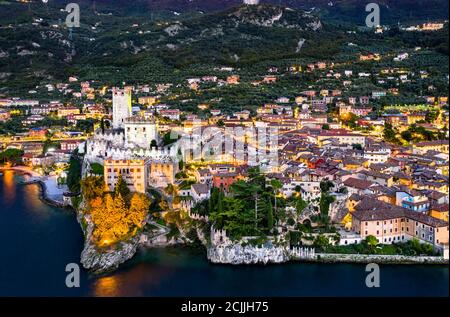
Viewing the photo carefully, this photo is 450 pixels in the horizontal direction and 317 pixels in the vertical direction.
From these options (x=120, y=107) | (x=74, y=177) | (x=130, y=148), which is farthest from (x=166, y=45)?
(x=130, y=148)

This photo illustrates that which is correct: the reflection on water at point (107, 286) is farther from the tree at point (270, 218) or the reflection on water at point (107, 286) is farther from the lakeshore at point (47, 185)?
the lakeshore at point (47, 185)

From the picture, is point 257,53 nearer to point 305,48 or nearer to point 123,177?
point 305,48

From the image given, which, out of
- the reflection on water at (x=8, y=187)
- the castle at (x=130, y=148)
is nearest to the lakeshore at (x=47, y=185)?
the reflection on water at (x=8, y=187)

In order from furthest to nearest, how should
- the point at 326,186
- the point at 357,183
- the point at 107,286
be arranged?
the point at 357,183 → the point at 326,186 → the point at 107,286

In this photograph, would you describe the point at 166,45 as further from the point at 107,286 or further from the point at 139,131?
the point at 107,286

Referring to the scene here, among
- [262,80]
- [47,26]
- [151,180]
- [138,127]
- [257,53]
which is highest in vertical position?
[47,26]

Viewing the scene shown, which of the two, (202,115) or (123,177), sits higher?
(202,115)

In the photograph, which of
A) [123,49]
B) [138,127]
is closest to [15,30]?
[123,49]

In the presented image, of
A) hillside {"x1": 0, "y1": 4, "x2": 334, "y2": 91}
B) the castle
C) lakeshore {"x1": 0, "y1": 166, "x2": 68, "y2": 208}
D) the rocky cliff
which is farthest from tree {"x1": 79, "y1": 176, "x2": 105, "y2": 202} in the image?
hillside {"x1": 0, "y1": 4, "x2": 334, "y2": 91}

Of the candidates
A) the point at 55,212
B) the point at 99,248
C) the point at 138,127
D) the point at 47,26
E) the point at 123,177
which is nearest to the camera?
the point at 99,248

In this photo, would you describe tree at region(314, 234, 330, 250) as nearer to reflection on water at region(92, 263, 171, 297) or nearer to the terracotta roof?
the terracotta roof
